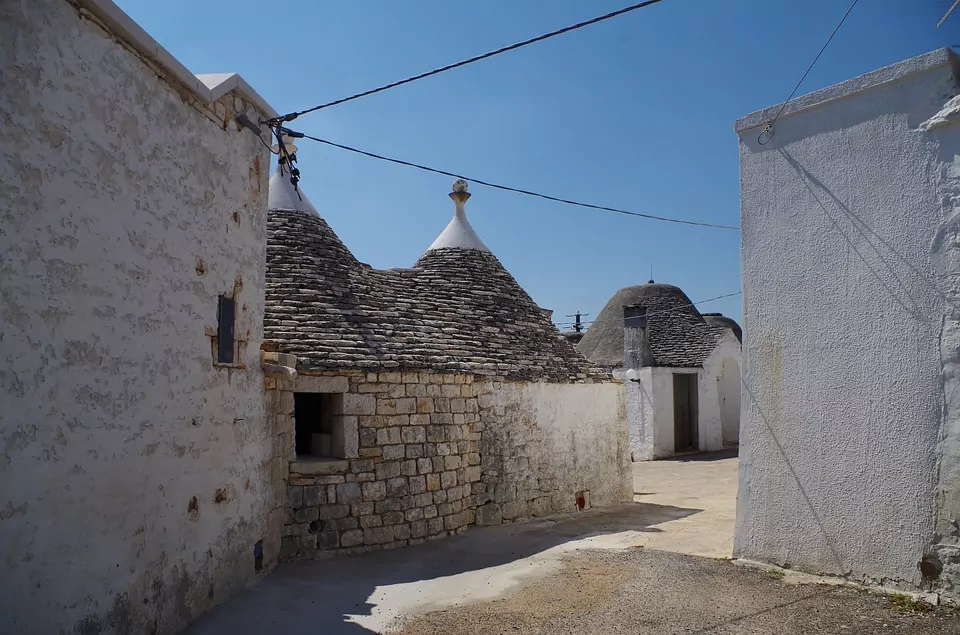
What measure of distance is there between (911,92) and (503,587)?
544 centimetres

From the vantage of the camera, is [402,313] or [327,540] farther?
[402,313]

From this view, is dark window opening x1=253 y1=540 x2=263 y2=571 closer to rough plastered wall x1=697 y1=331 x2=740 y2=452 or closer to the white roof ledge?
the white roof ledge

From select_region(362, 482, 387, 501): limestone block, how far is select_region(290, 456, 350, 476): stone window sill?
0.34 metres

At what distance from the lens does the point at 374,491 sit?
8242 mm

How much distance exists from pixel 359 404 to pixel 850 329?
514 cm

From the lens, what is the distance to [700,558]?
7051 millimetres

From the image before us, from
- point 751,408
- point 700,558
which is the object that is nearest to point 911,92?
point 751,408

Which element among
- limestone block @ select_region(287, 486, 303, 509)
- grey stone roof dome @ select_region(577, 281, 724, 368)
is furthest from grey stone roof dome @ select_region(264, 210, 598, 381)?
grey stone roof dome @ select_region(577, 281, 724, 368)

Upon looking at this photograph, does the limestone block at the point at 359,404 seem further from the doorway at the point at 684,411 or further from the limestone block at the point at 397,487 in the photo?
the doorway at the point at 684,411

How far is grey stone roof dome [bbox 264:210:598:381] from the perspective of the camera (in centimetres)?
864

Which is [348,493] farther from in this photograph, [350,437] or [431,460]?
[431,460]

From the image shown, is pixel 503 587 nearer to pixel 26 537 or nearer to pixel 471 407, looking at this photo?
pixel 471 407

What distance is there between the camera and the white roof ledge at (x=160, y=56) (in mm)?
4387

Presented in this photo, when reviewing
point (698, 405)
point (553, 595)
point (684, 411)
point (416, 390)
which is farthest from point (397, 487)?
point (684, 411)
